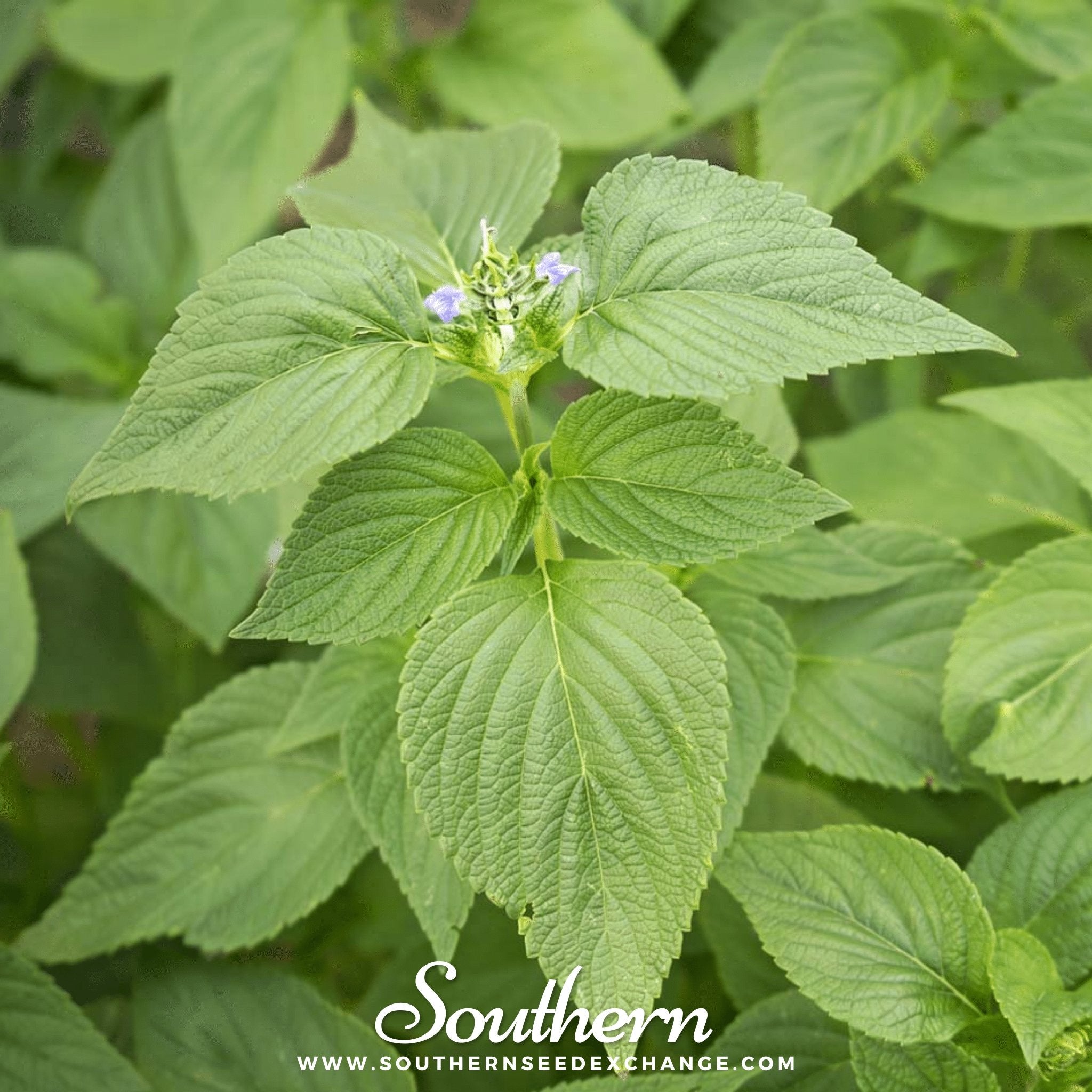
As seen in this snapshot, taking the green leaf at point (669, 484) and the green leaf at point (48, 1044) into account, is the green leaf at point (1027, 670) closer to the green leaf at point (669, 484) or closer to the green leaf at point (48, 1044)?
the green leaf at point (669, 484)

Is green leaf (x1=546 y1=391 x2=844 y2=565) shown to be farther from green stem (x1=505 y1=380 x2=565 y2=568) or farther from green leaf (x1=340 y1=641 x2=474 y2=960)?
green leaf (x1=340 y1=641 x2=474 y2=960)

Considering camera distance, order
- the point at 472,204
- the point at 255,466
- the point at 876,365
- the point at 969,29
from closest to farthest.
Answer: the point at 255,466 → the point at 472,204 → the point at 969,29 → the point at 876,365

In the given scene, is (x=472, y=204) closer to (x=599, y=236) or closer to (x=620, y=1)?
(x=599, y=236)

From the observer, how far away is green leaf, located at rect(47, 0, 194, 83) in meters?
1.37

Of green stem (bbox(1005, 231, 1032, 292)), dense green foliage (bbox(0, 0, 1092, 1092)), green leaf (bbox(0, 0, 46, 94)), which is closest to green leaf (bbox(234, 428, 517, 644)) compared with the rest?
dense green foliage (bbox(0, 0, 1092, 1092))

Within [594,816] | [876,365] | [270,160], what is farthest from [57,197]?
[594,816]

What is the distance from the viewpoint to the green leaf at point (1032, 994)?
57 cm

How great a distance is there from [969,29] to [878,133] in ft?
0.55

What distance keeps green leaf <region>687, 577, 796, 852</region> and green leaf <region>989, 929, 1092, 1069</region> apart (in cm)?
15

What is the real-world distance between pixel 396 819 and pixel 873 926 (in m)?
0.26

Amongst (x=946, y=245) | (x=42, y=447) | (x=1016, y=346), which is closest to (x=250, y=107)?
(x=42, y=447)

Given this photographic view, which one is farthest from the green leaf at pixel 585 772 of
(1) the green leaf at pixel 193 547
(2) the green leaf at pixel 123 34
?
(2) the green leaf at pixel 123 34

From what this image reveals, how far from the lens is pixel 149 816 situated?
0.80m

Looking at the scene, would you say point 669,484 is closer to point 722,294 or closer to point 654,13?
point 722,294
